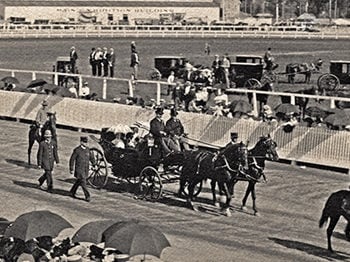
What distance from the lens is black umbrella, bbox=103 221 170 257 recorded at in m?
11.1

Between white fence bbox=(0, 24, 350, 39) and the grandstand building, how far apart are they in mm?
20286

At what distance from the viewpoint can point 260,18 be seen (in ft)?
381

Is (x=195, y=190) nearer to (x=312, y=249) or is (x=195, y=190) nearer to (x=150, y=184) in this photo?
(x=150, y=184)

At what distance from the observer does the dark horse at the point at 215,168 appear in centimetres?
1645

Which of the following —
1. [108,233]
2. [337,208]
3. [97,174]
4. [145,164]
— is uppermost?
[108,233]

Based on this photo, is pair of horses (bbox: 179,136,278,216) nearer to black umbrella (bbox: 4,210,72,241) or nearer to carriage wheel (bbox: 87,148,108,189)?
carriage wheel (bbox: 87,148,108,189)

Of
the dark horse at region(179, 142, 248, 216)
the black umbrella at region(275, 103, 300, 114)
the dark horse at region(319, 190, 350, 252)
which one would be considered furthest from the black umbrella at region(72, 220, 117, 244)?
the black umbrella at region(275, 103, 300, 114)

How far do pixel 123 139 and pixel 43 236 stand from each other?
7.78 metres

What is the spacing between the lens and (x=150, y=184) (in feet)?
59.9

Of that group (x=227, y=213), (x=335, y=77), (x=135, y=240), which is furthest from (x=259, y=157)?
(x=335, y=77)

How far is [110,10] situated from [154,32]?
32.2 m

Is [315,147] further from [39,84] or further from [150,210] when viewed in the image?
[39,84]

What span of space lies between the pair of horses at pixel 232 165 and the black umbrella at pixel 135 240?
5262 millimetres

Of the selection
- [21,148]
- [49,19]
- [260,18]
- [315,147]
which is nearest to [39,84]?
[21,148]
